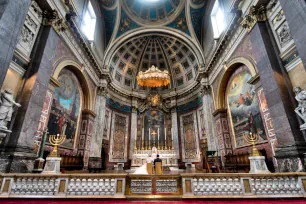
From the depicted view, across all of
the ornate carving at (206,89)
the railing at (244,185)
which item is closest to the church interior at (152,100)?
the railing at (244,185)

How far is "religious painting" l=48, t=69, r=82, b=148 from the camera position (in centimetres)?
892

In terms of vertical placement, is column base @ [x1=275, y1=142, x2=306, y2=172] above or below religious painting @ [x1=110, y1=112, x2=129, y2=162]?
below

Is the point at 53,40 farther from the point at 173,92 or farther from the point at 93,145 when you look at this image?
the point at 173,92

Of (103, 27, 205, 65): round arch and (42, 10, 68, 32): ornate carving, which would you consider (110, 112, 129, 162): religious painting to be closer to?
(103, 27, 205, 65): round arch

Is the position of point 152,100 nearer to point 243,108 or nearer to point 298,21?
point 243,108

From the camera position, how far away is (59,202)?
4.11 meters

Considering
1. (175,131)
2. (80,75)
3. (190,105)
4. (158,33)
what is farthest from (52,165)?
(158,33)

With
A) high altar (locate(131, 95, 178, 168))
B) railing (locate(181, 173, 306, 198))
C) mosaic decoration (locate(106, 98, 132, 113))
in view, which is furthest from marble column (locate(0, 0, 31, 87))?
high altar (locate(131, 95, 178, 168))

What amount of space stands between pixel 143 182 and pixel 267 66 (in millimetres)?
6870

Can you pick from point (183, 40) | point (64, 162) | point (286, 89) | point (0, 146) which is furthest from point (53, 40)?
point (183, 40)

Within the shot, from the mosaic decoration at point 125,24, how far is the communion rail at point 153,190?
14.8m

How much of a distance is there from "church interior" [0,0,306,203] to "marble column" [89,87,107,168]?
0.12 metres

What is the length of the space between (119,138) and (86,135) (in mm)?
5575

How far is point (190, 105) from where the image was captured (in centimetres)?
1828
